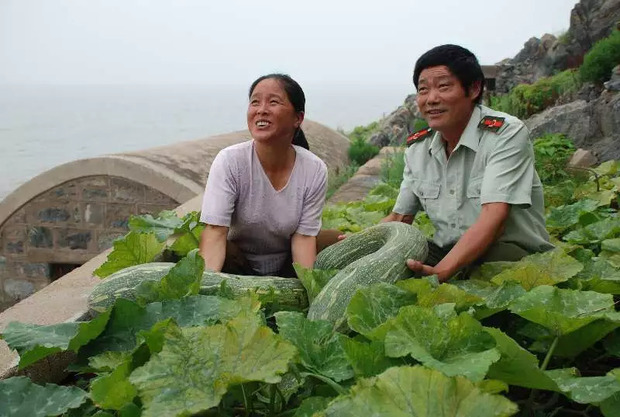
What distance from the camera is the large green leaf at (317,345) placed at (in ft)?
5.11

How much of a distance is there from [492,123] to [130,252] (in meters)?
1.68

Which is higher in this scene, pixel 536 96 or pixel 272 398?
pixel 536 96

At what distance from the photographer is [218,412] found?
4.82 ft

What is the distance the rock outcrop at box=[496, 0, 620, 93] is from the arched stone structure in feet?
29.0

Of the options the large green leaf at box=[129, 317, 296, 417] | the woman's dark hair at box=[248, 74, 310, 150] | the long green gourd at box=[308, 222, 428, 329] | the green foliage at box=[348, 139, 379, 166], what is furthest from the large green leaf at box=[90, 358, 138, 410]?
the green foliage at box=[348, 139, 379, 166]

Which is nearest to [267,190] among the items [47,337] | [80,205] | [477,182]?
[477,182]

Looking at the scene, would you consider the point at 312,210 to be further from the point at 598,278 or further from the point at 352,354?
the point at 352,354

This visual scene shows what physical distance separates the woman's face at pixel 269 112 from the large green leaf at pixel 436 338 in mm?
1518

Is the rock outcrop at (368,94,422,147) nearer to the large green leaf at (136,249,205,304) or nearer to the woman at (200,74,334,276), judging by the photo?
the woman at (200,74,334,276)

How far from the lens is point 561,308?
179 cm

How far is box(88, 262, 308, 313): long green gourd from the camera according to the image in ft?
8.15

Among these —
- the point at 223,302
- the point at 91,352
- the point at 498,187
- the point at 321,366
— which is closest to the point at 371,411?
the point at 321,366

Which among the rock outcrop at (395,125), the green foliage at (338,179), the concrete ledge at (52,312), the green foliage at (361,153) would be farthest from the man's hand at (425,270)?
the rock outcrop at (395,125)

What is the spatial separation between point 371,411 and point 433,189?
2.07 metres
